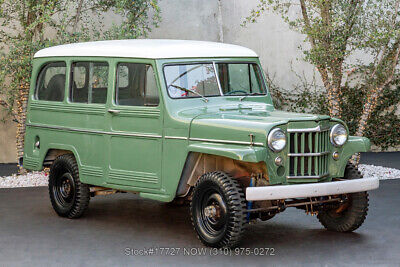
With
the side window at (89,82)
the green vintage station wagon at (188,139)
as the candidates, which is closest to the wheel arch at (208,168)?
the green vintage station wagon at (188,139)

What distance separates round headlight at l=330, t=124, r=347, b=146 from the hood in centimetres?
16

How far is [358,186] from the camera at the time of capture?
645 centimetres

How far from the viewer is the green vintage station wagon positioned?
20.6 feet

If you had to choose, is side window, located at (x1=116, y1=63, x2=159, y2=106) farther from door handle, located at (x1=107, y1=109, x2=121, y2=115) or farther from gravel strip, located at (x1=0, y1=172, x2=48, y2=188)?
gravel strip, located at (x1=0, y1=172, x2=48, y2=188)

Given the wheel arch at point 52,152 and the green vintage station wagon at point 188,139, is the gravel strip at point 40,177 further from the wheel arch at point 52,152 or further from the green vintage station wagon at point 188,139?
the wheel arch at point 52,152

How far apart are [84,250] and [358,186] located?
2.65m

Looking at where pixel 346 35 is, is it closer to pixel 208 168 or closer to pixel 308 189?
pixel 208 168

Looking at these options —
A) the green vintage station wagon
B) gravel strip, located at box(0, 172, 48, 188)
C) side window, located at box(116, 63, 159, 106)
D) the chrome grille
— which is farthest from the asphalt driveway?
gravel strip, located at box(0, 172, 48, 188)

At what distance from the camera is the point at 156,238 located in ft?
23.1

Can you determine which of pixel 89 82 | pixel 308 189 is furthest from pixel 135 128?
pixel 308 189

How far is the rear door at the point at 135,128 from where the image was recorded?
7078mm

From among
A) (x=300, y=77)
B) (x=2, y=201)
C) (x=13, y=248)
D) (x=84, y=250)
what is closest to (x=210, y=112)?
(x=84, y=250)

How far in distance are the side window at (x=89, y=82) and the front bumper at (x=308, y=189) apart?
249 centimetres

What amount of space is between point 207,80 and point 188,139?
906 millimetres
